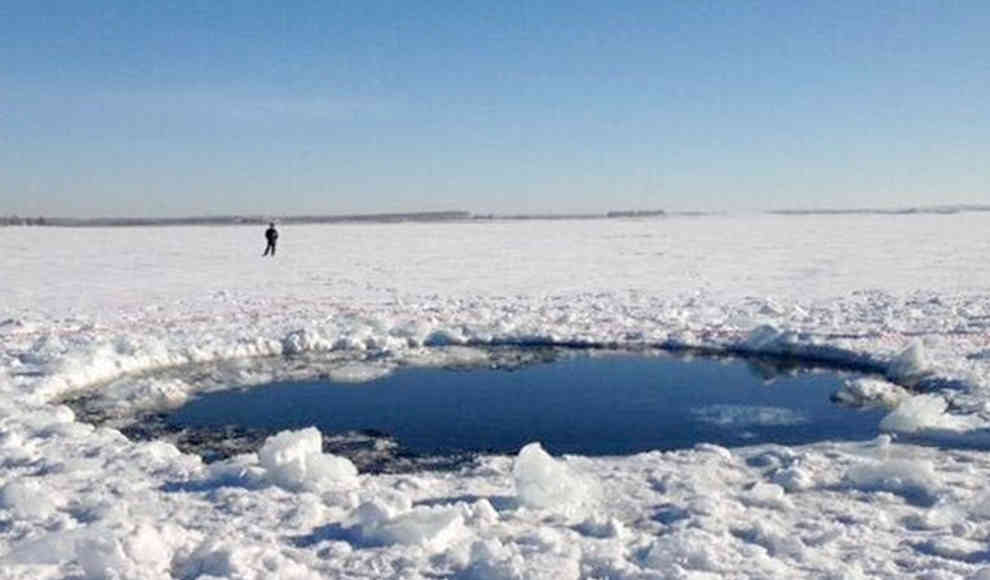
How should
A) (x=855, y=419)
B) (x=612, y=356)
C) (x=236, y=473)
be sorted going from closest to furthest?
(x=236, y=473) < (x=855, y=419) < (x=612, y=356)

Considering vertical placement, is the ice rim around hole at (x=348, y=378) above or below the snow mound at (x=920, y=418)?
below

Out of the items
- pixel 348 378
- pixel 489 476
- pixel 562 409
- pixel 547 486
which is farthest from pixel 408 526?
pixel 348 378

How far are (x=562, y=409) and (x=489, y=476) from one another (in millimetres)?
3318

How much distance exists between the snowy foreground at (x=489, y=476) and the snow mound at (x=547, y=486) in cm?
2

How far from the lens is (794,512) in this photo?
680cm

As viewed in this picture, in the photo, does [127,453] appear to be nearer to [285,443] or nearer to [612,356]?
[285,443]

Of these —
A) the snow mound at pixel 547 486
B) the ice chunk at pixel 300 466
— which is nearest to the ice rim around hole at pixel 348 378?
the ice chunk at pixel 300 466

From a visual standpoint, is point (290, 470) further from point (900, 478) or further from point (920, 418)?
point (920, 418)

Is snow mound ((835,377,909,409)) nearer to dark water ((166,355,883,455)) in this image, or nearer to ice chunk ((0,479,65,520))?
dark water ((166,355,883,455))

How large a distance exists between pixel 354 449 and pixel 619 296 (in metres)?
12.3

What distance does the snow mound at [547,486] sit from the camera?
6.79m

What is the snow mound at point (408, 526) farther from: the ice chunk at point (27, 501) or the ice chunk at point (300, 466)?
the ice chunk at point (27, 501)

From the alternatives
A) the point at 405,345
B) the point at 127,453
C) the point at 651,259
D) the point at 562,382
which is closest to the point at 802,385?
the point at 562,382

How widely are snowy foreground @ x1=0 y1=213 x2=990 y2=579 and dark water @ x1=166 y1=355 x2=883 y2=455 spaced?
2.54 feet
